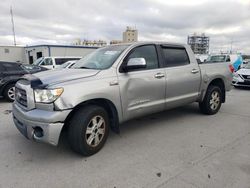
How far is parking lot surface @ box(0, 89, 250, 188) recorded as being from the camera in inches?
99.2

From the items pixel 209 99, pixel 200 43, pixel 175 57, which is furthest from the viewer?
pixel 200 43

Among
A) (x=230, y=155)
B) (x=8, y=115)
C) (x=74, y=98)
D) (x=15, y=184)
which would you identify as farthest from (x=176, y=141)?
(x=8, y=115)

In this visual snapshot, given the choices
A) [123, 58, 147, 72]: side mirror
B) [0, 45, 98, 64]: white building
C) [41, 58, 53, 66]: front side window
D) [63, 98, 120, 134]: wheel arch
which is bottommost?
[63, 98, 120, 134]: wheel arch

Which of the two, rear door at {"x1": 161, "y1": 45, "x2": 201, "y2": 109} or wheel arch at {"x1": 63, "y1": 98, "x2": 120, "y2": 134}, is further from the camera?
rear door at {"x1": 161, "y1": 45, "x2": 201, "y2": 109}

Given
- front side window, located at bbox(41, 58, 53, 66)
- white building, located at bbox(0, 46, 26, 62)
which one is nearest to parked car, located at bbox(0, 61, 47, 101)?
front side window, located at bbox(41, 58, 53, 66)

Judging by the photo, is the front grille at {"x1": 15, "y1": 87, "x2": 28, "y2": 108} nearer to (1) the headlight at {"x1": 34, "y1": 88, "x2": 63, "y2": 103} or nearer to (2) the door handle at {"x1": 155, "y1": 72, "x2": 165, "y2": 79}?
(1) the headlight at {"x1": 34, "y1": 88, "x2": 63, "y2": 103}

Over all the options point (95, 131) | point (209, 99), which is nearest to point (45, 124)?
point (95, 131)

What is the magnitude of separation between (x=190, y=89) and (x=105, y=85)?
228cm

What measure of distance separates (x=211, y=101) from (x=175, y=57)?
166cm

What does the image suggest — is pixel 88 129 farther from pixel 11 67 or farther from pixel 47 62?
pixel 47 62

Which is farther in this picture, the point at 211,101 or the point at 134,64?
the point at 211,101

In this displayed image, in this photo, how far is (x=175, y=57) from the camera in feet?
14.4

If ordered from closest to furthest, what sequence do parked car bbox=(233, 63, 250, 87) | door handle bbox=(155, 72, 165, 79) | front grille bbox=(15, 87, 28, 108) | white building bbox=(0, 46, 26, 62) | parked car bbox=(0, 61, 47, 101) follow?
front grille bbox=(15, 87, 28, 108)
door handle bbox=(155, 72, 165, 79)
parked car bbox=(0, 61, 47, 101)
parked car bbox=(233, 63, 250, 87)
white building bbox=(0, 46, 26, 62)

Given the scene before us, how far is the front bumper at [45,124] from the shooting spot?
2.69 m
